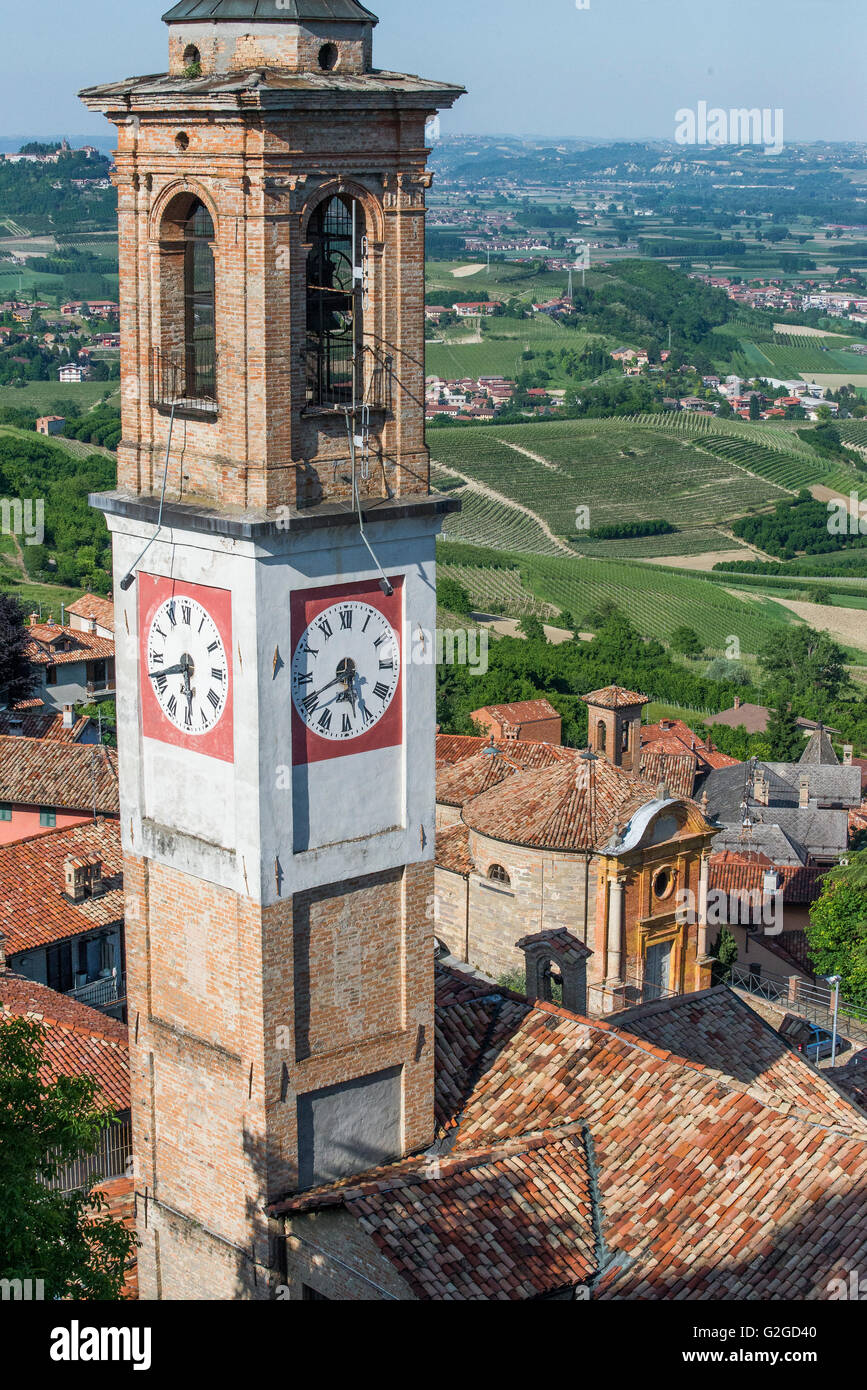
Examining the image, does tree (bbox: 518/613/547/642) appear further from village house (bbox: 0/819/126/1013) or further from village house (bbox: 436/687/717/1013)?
village house (bbox: 0/819/126/1013)

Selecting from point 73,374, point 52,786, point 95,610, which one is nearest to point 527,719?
point 95,610

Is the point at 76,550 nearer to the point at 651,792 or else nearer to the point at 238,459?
the point at 651,792

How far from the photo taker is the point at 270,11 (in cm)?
2017

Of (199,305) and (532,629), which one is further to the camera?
(532,629)

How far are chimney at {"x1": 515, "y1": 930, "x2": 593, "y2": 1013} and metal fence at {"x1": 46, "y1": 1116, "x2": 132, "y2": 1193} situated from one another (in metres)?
6.88

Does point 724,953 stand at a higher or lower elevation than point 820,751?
higher

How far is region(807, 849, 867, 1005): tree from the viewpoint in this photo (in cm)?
5228

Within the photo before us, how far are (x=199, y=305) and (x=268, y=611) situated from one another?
3915mm

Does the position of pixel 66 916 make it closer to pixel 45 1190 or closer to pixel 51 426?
pixel 45 1190

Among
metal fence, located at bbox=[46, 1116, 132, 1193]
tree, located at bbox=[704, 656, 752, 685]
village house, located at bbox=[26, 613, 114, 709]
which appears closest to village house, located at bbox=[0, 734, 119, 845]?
metal fence, located at bbox=[46, 1116, 132, 1193]

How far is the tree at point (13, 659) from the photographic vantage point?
70.9 metres

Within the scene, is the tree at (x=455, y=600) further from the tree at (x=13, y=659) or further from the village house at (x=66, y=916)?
the village house at (x=66, y=916)

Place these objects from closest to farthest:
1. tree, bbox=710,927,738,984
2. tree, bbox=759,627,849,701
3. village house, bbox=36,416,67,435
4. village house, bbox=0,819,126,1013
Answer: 1. village house, bbox=0,819,126,1013
2. tree, bbox=710,927,738,984
3. tree, bbox=759,627,849,701
4. village house, bbox=36,416,67,435

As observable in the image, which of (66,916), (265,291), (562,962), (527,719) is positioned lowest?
(527,719)
